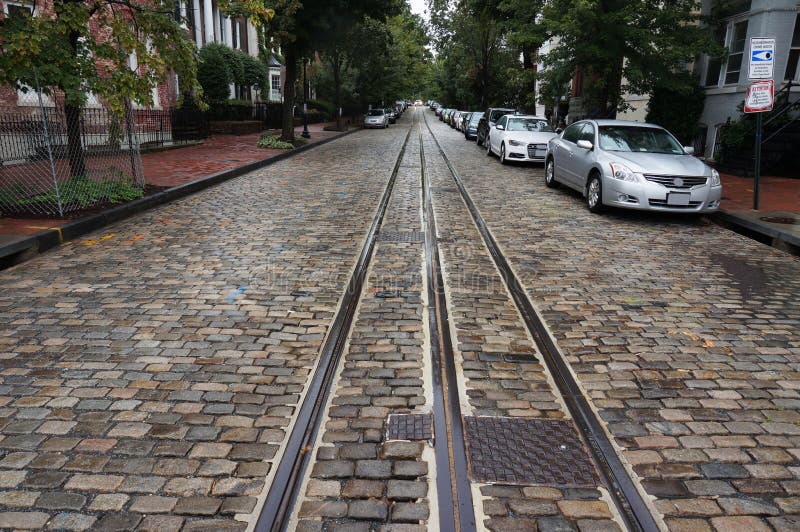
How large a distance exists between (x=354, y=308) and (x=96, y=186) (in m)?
6.87

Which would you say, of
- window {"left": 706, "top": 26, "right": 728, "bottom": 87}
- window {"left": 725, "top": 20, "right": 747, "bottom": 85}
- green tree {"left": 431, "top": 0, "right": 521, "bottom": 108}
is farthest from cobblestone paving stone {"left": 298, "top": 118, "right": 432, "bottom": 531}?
Result: green tree {"left": 431, "top": 0, "right": 521, "bottom": 108}

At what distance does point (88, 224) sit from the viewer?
341 inches

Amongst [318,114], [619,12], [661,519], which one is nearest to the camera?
[661,519]

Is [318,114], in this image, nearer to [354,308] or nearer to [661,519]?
[354,308]

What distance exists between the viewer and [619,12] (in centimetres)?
1486

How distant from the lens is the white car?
17484 mm

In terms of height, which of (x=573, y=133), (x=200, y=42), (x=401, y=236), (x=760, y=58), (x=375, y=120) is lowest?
(x=401, y=236)

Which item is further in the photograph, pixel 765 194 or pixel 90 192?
pixel 765 194

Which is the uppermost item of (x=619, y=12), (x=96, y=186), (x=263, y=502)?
(x=619, y=12)

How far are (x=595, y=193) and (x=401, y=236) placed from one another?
13.6 ft

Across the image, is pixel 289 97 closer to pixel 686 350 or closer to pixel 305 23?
pixel 305 23

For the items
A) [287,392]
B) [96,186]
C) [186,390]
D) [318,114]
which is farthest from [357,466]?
[318,114]

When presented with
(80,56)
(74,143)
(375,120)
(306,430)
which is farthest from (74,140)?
(375,120)

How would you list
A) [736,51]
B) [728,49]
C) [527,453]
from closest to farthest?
[527,453] < [728,49] < [736,51]
